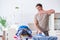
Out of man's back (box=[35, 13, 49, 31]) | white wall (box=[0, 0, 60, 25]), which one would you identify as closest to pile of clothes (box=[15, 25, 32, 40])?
man's back (box=[35, 13, 49, 31])

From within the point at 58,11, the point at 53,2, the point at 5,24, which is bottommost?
the point at 5,24

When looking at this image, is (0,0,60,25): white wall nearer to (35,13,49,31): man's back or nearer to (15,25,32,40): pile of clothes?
(35,13,49,31): man's back

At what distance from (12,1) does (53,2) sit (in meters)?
1.37

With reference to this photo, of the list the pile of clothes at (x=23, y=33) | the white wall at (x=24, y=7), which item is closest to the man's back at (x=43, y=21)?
the pile of clothes at (x=23, y=33)

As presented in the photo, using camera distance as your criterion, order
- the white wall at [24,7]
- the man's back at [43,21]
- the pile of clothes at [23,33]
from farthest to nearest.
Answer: the white wall at [24,7] < the man's back at [43,21] < the pile of clothes at [23,33]

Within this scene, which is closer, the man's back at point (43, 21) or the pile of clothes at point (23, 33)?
the pile of clothes at point (23, 33)

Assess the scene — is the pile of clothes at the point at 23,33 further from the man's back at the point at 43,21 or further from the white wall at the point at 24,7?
the white wall at the point at 24,7

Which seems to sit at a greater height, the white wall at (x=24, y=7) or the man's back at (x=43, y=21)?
the white wall at (x=24, y=7)

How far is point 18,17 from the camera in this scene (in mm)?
4840

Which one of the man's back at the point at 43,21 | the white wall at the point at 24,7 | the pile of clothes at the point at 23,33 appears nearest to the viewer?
the pile of clothes at the point at 23,33

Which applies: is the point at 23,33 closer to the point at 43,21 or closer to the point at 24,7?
the point at 43,21

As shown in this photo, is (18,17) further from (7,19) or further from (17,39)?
(17,39)

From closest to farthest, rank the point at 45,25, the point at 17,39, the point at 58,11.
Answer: the point at 17,39
the point at 45,25
the point at 58,11

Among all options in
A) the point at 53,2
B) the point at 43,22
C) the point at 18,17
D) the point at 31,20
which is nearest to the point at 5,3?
the point at 18,17
